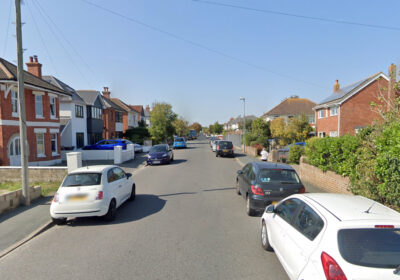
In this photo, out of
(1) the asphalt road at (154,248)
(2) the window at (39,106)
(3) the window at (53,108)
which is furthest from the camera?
(3) the window at (53,108)

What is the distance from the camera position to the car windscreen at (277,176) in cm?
719

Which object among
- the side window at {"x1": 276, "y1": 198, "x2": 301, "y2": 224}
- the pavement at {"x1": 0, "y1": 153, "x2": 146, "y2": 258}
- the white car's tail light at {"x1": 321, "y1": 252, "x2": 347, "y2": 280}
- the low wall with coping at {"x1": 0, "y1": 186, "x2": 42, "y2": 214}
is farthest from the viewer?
the low wall with coping at {"x1": 0, "y1": 186, "x2": 42, "y2": 214}

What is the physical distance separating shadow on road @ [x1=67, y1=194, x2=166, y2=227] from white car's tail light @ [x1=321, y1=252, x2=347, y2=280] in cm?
541

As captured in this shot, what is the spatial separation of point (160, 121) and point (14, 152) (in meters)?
25.6

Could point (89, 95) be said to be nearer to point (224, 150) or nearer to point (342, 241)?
point (224, 150)

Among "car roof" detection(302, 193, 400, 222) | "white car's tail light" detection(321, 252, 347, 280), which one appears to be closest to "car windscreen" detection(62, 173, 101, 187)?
"car roof" detection(302, 193, 400, 222)

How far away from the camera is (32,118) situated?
1819 cm

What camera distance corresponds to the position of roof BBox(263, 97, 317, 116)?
4753 cm

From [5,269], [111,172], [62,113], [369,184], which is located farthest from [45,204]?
[62,113]

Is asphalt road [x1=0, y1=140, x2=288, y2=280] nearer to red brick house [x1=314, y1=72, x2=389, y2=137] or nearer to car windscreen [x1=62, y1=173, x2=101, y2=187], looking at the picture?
car windscreen [x1=62, y1=173, x2=101, y2=187]

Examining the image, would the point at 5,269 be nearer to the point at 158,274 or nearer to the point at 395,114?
the point at 158,274

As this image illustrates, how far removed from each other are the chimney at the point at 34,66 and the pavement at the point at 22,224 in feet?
59.3

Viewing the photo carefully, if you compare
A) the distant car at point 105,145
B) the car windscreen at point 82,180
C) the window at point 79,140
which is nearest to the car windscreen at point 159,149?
the distant car at point 105,145

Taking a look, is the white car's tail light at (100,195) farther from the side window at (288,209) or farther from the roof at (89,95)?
the roof at (89,95)
